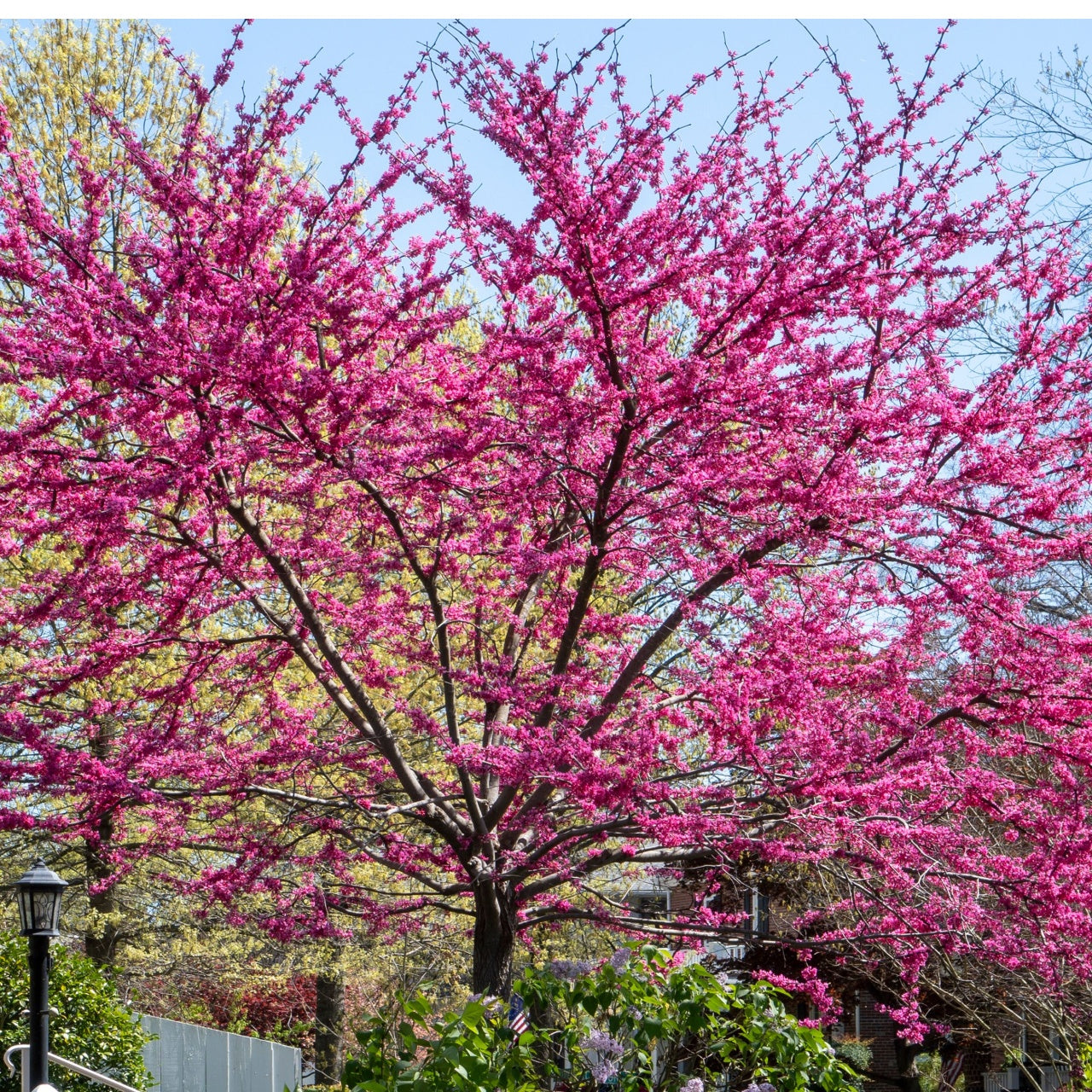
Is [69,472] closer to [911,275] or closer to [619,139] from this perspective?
[619,139]

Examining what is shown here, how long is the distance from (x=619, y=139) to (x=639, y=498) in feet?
6.07

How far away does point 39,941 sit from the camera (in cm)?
727

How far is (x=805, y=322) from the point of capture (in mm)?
7484

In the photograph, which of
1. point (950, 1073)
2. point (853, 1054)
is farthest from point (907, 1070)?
point (853, 1054)

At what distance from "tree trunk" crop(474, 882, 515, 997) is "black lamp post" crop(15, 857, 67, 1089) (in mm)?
2509

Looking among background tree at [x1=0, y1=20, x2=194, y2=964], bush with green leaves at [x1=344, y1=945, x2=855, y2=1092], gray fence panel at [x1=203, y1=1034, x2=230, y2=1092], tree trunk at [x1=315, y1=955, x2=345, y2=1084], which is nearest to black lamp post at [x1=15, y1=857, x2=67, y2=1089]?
bush with green leaves at [x1=344, y1=945, x2=855, y2=1092]

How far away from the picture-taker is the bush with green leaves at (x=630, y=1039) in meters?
4.09

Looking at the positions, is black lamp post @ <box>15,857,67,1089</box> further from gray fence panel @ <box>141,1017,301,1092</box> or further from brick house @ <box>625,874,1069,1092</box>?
gray fence panel @ <box>141,1017,301,1092</box>

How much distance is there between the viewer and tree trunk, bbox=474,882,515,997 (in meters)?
7.96

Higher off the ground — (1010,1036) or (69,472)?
(69,472)

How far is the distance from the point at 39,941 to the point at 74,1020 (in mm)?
3581

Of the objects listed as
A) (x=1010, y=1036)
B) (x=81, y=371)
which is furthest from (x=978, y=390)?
(x=1010, y=1036)

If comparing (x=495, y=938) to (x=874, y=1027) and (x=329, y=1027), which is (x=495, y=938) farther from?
(x=874, y=1027)

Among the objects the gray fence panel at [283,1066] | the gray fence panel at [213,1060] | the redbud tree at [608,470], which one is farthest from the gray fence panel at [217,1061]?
the redbud tree at [608,470]
